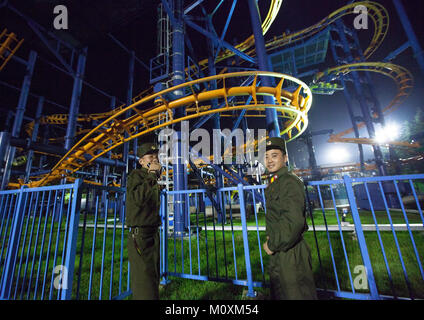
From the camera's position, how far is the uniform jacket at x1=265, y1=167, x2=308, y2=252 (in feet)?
5.58

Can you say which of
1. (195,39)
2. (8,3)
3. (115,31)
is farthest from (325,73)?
(8,3)

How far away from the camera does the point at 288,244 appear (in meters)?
1.71

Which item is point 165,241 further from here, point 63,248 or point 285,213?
point 285,213

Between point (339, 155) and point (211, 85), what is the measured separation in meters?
78.2

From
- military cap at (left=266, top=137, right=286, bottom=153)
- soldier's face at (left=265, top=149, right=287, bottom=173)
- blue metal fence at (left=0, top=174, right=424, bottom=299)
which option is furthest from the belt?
military cap at (left=266, top=137, right=286, bottom=153)

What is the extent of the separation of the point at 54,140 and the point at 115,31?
690 inches

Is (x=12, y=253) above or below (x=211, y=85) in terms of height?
below

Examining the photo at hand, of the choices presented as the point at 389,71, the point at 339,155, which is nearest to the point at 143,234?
the point at 389,71

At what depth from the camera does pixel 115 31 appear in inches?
635

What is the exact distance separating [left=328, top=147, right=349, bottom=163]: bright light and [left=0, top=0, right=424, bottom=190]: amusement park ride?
52.7m

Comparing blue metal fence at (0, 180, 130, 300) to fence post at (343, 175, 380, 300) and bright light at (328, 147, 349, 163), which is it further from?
bright light at (328, 147, 349, 163)

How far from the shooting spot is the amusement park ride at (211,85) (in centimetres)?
712

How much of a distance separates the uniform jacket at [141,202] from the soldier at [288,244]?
1.30m

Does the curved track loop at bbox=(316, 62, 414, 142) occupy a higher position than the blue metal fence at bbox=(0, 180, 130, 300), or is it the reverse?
the curved track loop at bbox=(316, 62, 414, 142)
